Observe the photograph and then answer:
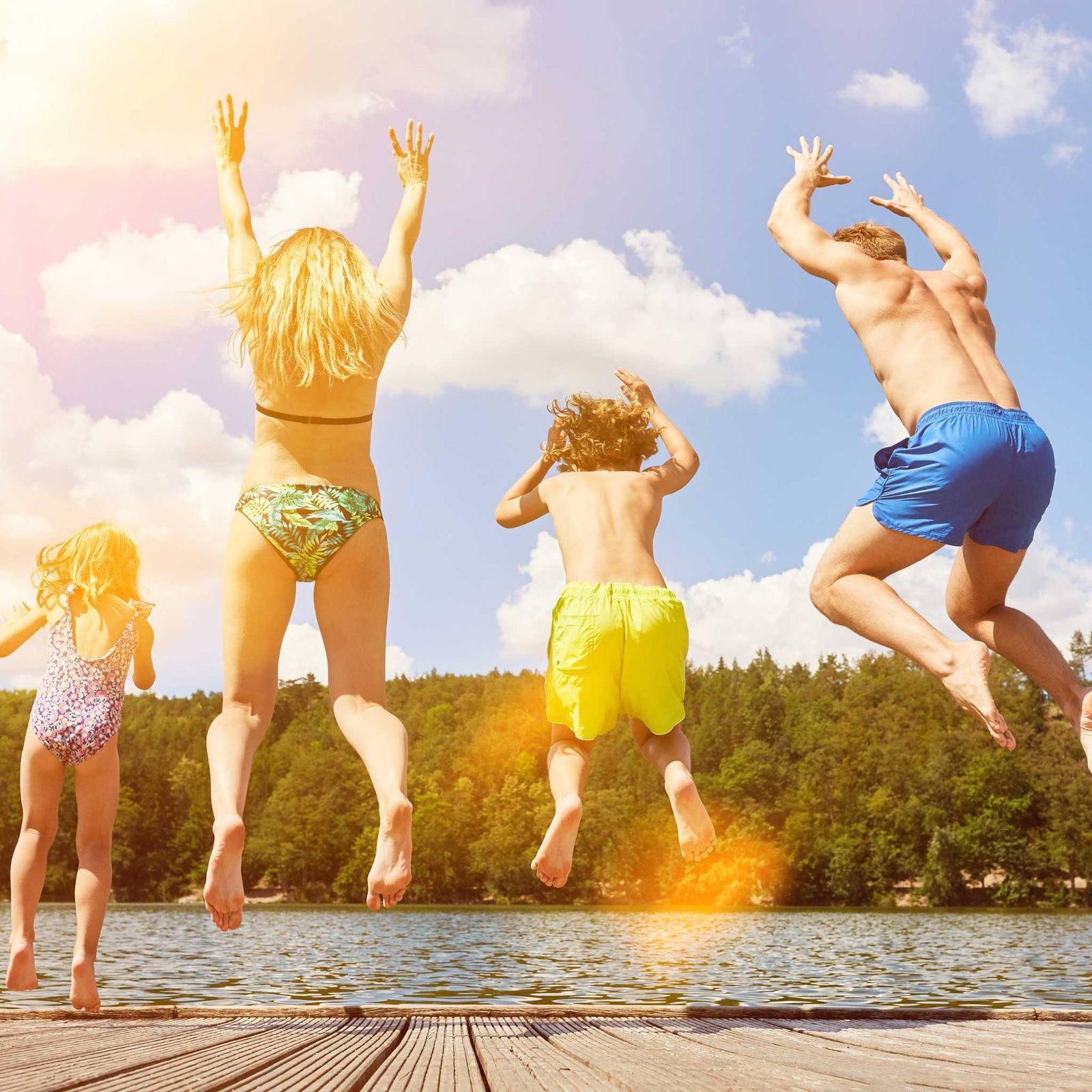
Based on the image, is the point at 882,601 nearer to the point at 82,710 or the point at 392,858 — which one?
the point at 392,858

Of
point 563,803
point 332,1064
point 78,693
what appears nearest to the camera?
point 332,1064

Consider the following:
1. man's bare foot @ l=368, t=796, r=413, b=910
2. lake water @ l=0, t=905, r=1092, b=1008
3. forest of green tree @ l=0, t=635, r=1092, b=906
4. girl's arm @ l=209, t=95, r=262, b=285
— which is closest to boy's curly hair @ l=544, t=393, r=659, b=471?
girl's arm @ l=209, t=95, r=262, b=285

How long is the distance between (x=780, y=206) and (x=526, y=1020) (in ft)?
12.8

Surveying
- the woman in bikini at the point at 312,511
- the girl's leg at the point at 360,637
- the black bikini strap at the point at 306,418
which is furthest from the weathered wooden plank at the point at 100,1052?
the black bikini strap at the point at 306,418

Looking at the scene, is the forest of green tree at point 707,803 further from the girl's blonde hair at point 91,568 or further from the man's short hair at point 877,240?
the girl's blonde hair at point 91,568

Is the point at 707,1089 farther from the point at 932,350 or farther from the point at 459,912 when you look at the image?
the point at 459,912

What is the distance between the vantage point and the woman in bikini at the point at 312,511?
176 inches

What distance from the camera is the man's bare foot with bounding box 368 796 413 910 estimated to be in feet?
12.8

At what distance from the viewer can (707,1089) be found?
2693 mm

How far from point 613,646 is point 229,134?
3.13 meters

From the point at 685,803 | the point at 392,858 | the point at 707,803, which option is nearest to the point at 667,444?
the point at 685,803

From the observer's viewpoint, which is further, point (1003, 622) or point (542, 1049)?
point (1003, 622)

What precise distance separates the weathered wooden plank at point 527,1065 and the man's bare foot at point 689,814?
106 centimetres

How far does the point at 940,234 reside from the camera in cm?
561
